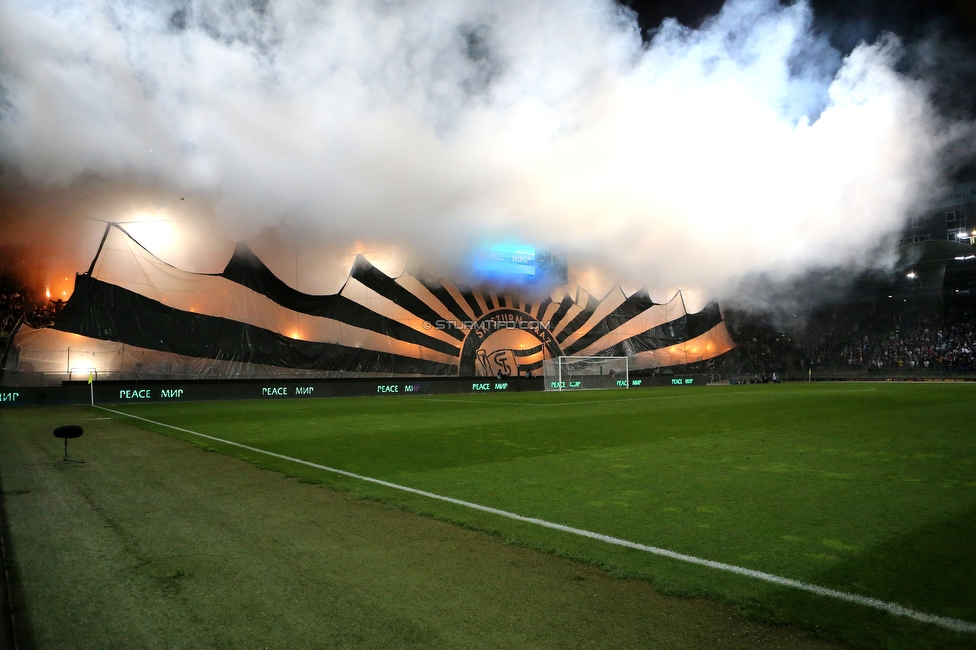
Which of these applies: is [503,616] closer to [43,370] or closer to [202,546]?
[202,546]

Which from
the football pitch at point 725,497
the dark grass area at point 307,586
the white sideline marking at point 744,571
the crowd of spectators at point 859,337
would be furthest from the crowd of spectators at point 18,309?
→ the crowd of spectators at point 859,337

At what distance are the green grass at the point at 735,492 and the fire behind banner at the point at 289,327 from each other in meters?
14.6

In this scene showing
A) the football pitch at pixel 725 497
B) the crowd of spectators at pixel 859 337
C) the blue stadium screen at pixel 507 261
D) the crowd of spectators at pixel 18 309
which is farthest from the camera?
the crowd of spectators at pixel 859 337

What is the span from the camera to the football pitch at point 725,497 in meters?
2.92

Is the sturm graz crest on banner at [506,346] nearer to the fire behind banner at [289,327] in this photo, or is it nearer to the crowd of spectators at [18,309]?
the fire behind banner at [289,327]

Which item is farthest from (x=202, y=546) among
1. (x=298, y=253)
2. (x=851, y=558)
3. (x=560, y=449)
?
(x=298, y=253)

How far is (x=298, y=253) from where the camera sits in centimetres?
2816

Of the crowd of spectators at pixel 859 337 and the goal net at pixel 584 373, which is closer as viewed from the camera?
the goal net at pixel 584 373

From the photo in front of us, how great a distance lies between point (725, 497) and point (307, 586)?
3.53 meters

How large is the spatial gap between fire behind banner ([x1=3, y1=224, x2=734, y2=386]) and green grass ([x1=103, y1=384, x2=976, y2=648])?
14582mm

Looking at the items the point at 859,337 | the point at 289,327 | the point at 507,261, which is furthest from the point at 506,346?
the point at 859,337

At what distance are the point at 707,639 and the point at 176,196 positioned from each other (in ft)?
85.2

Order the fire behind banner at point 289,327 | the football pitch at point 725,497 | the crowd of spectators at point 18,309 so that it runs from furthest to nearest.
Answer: the fire behind banner at point 289,327 → the crowd of spectators at point 18,309 → the football pitch at point 725,497

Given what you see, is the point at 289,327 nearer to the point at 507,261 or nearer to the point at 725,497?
the point at 507,261
